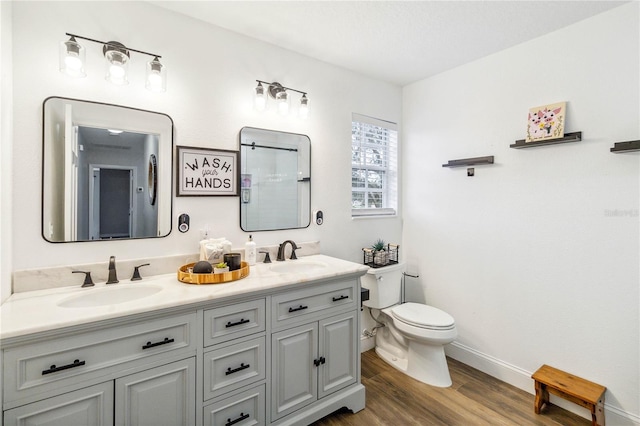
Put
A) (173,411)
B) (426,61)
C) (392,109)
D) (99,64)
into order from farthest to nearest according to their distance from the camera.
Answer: (392,109) → (426,61) → (99,64) → (173,411)

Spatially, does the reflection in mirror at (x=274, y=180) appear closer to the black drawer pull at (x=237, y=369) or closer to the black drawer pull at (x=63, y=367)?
the black drawer pull at (x=237, y=369)

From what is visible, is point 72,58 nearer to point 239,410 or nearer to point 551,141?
point 239,410

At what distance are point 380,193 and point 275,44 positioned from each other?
5.28 ft

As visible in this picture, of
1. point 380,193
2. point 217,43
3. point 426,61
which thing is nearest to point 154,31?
point 217,43

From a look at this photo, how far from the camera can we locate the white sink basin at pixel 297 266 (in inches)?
78.1

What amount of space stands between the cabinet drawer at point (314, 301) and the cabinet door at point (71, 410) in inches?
29.3

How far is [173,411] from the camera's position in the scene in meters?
1.29

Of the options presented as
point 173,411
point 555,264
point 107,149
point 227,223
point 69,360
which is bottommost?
point 173,411

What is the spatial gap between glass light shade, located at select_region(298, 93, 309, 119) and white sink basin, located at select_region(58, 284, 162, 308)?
4.97ft

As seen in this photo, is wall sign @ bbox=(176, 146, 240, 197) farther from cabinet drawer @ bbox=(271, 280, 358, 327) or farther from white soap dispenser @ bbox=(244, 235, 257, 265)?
cabinet drawer @ bbox=(271, 280, 358, 327)

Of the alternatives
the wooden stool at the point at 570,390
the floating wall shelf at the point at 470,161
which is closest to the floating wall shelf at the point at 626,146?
the floating wall shelf at the point at 470,161

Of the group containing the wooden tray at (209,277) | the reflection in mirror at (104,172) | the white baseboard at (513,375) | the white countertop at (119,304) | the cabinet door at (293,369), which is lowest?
the white baseboard at (513,375)

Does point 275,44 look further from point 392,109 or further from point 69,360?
point 69,360

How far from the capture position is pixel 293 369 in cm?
165
